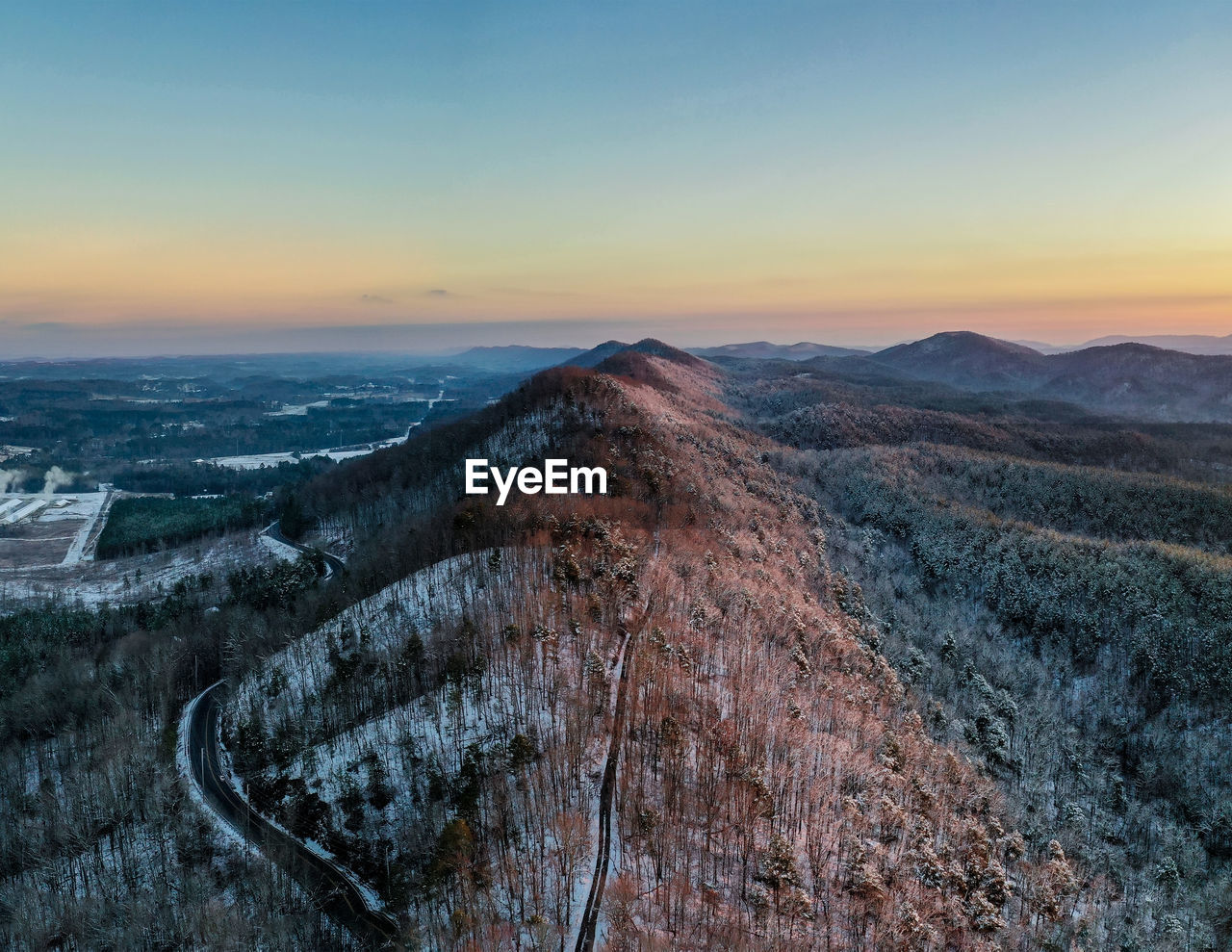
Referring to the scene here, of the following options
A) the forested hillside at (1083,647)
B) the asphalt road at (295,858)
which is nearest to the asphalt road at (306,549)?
the asphalt road at (295,858)

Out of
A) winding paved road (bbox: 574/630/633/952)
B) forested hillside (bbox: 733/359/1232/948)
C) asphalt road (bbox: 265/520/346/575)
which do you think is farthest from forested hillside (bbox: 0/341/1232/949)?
asphalt road (bbox: 265/520/346/575)

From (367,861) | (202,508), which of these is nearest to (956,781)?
(367,861)

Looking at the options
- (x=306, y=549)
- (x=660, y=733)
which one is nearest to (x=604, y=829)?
(x=660, y=733)

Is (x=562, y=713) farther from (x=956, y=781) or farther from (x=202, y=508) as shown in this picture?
(x=202, y=508)

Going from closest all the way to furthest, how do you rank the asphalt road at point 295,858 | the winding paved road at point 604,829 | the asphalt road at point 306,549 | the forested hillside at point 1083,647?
1. the winding paved road at point 604,829
2. the asphalt road at point 295,858
3. the forested hillside at point 1083,647
4. the asphalt road at point 306,549

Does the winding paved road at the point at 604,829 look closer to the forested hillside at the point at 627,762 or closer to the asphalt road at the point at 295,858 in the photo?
the forested hillside at the point at 627,762

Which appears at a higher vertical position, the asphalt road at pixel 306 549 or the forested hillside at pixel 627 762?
the forested hillside at pixel 627 762

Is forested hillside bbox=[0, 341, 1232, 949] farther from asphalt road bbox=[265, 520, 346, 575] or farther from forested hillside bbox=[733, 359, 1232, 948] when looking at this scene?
asphalt road bbox=[265, 520, 346, 575]

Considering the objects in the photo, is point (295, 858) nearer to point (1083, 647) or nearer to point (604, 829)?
point (604, 829)
